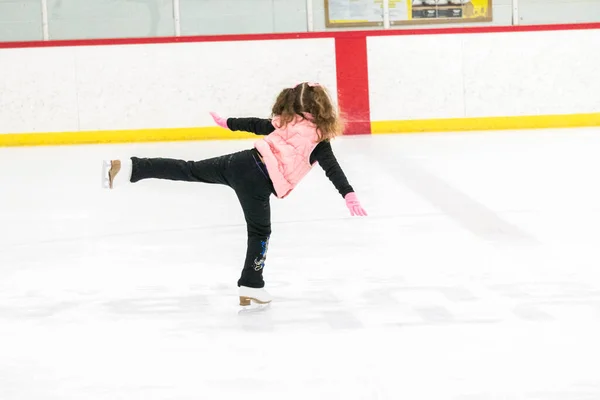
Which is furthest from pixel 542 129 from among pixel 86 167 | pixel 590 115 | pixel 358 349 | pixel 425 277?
pixel 358 349

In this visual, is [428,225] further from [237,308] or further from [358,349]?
[358,349]

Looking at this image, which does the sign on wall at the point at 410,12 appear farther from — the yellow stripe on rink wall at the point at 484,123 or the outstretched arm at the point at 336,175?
the outstretched arm at the point at 336,175

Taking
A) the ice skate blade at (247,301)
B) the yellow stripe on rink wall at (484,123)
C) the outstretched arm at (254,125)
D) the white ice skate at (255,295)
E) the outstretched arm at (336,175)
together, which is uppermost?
the outstretched arm at (254,125)

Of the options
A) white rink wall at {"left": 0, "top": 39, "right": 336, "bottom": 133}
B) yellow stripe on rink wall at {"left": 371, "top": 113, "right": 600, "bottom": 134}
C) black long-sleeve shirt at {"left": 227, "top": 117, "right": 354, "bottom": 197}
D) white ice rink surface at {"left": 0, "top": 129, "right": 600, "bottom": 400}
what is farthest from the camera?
yellow stripe on rink wall at {"left": 371, "top": 113, "right": 600, "bottom": 134}

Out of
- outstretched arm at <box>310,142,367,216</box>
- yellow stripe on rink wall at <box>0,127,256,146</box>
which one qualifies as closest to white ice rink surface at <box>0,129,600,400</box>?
outstretched arm at <box>310,142,367,216</box>

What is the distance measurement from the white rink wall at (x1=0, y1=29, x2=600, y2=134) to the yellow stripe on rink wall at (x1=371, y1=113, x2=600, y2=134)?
61 millimetres

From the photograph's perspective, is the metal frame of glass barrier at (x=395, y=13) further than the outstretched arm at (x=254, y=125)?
Yes

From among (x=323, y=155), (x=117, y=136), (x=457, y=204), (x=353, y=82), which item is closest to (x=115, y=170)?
(x=323, y=155)

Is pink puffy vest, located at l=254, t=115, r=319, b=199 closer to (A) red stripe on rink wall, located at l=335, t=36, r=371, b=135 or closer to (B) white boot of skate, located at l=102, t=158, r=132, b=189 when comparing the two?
(B) white boot of skate, located at l=102, t=158, r=132, b=189

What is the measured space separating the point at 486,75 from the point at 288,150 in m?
8.41

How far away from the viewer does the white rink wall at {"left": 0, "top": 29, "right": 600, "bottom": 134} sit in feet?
36.7

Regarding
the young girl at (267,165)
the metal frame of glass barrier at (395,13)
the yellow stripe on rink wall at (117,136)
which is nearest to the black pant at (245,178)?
the young girl at (267,165)

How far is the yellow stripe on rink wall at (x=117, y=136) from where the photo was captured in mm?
11164

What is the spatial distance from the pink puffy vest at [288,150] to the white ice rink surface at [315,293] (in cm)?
42
